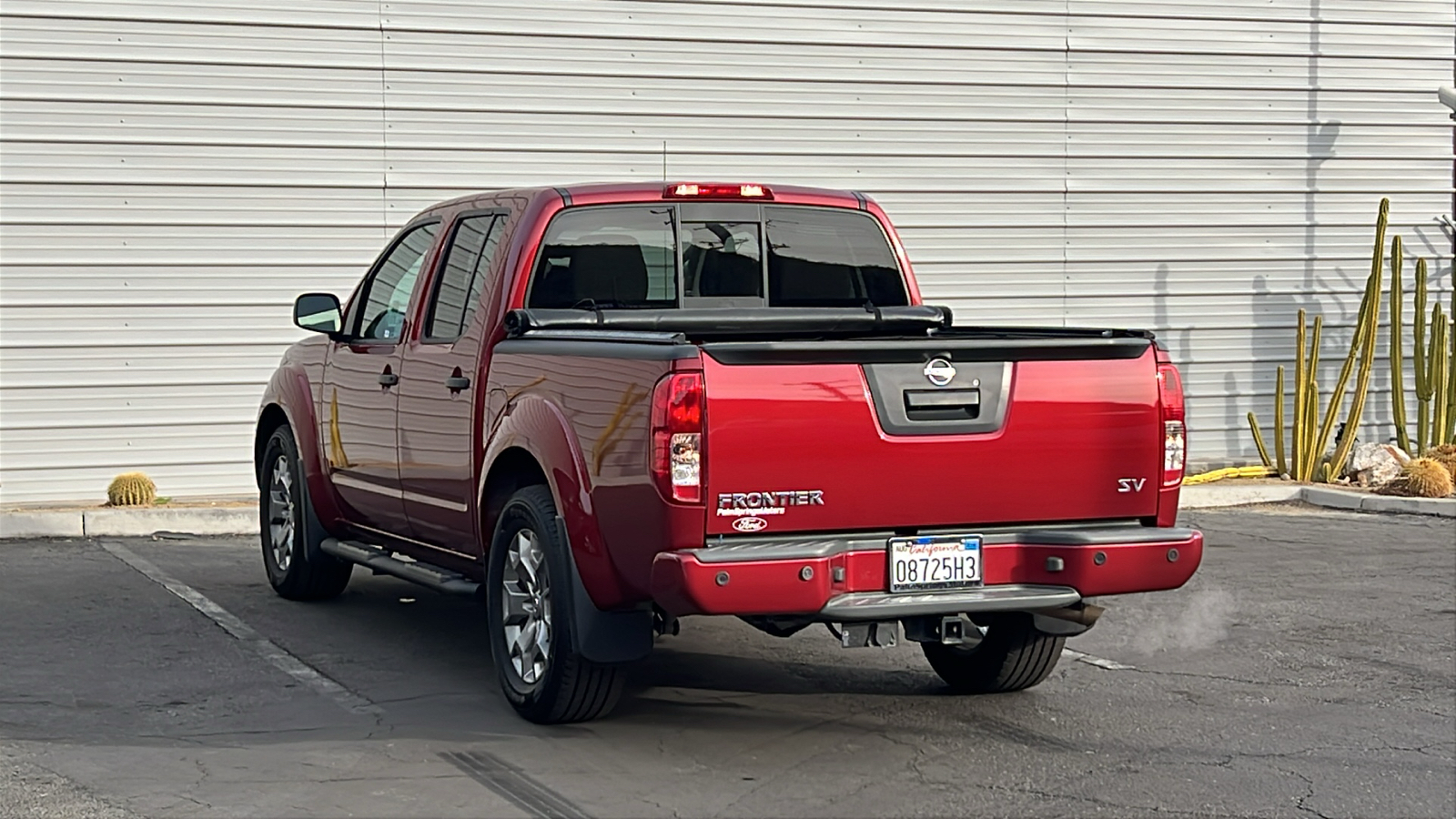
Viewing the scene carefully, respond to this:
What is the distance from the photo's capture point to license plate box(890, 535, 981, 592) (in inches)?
242

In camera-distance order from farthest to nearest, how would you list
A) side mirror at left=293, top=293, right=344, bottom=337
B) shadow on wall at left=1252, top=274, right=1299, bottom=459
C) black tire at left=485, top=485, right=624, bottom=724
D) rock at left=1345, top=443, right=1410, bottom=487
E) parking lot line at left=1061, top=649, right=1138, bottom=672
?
shadow on wall at left=1252, top=274, right=1299, bottom=459
rock at left=1345, top=443, right=1410, bottom=487
side mirror at left=293, top=293, right=344, bottom=337
parking lot line at left=1061, top=649, right=1138, bottom=672
black tire at left=485, top=485, right=624, bottom=724

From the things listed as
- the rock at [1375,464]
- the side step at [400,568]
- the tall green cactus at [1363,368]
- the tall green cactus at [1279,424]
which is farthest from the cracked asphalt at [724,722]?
the tall green cactus at [1363,368]

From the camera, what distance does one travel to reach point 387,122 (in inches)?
560

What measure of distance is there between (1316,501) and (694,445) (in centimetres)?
1013

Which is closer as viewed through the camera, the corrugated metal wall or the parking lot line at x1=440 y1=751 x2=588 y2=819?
the parking lot line at x1=440 y1=751 x2=588 y2=819

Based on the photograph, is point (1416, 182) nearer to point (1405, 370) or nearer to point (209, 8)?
point (1405, 370)

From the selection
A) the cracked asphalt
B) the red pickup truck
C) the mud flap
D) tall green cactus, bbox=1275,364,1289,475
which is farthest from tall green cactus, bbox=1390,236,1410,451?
the mud flap

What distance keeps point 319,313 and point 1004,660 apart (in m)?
3.64

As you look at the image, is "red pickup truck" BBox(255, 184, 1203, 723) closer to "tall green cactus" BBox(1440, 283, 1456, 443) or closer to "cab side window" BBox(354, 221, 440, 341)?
"cab side window" BBox(354, 221, 440, 341)

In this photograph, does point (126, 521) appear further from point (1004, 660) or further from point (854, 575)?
point (854, 575)

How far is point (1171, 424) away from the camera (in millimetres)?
6629

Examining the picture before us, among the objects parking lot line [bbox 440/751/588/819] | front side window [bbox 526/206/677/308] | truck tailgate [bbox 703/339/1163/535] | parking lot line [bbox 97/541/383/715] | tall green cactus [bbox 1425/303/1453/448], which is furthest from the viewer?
tall green cactus [bbox 1425/303/1453/448]

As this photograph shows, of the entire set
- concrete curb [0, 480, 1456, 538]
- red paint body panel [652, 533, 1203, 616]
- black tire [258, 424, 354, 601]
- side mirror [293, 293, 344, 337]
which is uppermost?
side mirror [293, 293, 344, 337]

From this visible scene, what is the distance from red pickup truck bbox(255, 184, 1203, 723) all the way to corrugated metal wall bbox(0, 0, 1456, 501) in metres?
6.22
